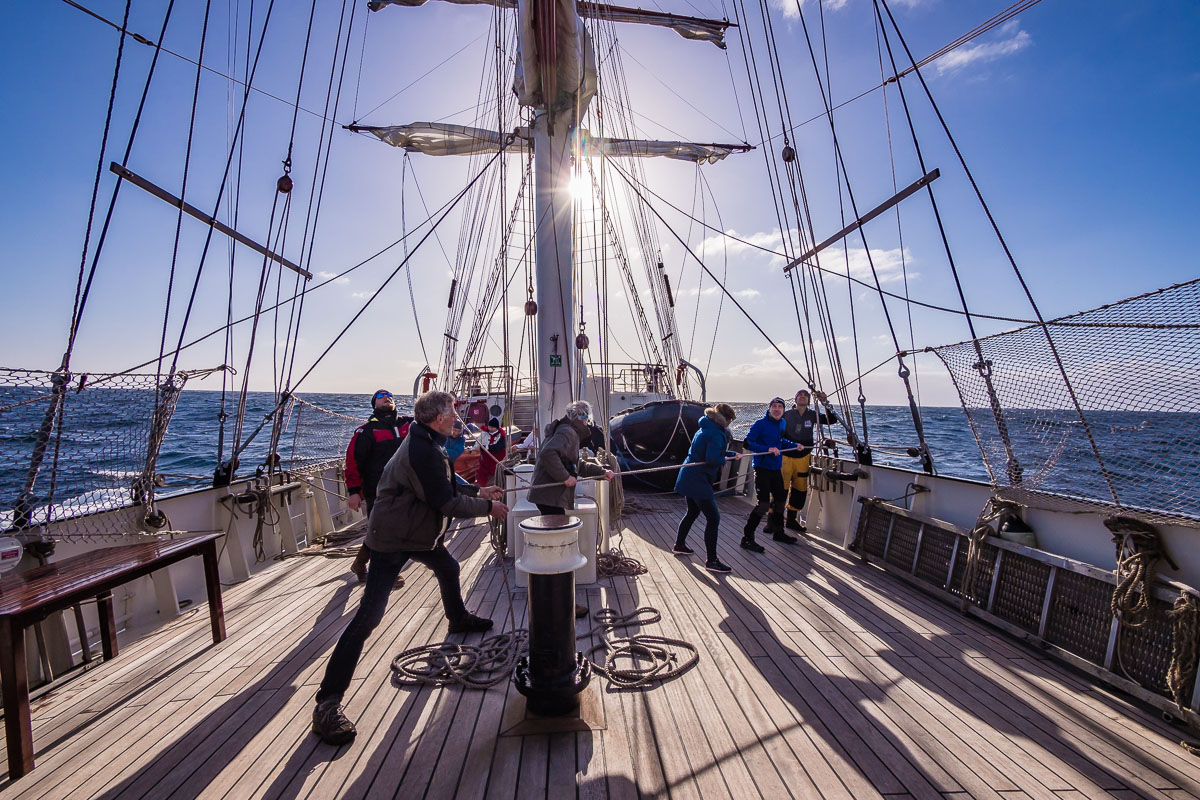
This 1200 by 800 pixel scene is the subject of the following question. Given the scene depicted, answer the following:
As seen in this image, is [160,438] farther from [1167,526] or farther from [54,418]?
[1167,526]

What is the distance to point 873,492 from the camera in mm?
5863

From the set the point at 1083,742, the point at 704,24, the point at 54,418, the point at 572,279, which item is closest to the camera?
the point at 1083,742

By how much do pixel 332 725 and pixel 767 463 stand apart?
453cm

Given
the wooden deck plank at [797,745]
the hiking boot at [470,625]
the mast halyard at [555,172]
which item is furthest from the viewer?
the mast halyard at [555,172]

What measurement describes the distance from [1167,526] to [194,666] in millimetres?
5463

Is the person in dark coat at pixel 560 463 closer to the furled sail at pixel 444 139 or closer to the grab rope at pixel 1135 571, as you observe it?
the grab rope at pixel 1135 571

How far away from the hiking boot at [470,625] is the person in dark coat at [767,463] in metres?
3.04

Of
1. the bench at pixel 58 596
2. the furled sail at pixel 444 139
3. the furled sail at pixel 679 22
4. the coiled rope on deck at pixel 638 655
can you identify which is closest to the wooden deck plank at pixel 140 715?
the bench at pixel 58 596

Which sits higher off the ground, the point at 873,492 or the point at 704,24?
the point at 704,24

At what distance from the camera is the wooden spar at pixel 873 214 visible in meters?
4.95

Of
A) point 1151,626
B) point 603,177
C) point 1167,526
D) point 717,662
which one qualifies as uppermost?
point 603,177

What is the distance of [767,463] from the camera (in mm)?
5879

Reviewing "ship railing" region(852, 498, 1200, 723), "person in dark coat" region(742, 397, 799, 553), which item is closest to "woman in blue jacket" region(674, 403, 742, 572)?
"person in dark coat" region(742, 397, 799, 553)

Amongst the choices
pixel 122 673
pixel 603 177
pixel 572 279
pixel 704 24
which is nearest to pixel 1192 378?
pixel 603 177
